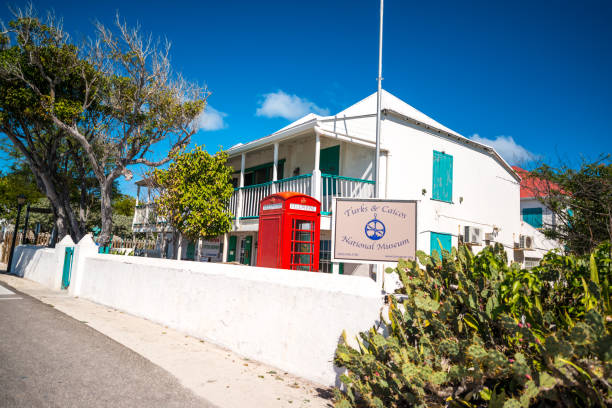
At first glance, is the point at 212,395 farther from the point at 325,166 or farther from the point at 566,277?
the point at 325,166

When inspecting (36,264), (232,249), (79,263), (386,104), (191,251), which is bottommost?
(36,264)

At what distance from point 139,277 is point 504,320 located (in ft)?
27.0

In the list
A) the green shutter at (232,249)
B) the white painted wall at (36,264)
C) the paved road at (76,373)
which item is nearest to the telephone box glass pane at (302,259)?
the paved road at (76,373)

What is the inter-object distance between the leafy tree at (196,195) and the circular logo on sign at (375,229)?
236 inches

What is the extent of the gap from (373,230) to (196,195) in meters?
6.37

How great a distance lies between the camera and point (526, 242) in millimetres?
15414

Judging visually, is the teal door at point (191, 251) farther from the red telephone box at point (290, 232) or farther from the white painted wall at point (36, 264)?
the red telephone box at point (290, 232)

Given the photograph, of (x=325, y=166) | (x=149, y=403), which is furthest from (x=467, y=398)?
(x=325, y=166)

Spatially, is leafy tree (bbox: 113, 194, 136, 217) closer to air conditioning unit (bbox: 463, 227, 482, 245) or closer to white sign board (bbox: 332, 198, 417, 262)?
air conditioning unit (bbox: 463, 227, 482, 245)

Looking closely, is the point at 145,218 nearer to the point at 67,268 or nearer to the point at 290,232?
the point at 67,268

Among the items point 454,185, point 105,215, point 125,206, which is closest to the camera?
point 454,185

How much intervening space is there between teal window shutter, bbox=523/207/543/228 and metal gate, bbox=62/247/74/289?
23687 millimetres

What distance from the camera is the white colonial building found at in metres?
11.0

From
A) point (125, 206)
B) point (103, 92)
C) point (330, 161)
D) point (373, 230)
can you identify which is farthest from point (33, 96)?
point (125, 206)
